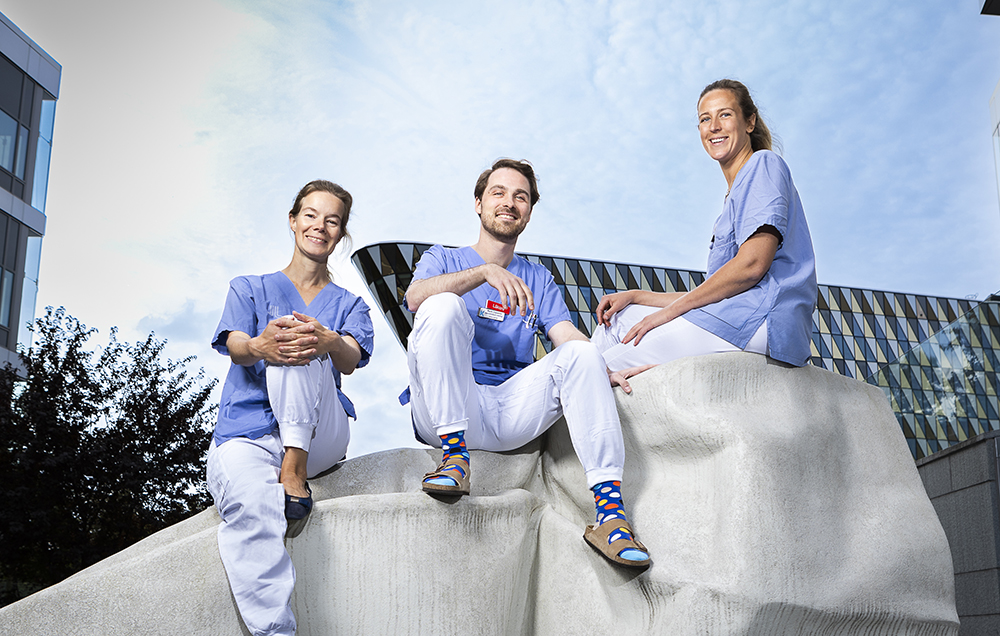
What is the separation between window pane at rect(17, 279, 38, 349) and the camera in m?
20.3

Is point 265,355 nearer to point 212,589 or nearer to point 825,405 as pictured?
point 212,589

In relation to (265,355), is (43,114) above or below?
above

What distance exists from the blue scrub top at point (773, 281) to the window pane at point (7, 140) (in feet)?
68.2

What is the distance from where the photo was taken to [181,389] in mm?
14023

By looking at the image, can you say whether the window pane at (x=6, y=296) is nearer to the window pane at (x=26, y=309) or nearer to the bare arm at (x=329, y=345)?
the window pane at (x=26, y=309)

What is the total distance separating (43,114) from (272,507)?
73.6 feet

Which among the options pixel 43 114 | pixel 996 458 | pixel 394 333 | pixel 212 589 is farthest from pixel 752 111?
pixel 394 333

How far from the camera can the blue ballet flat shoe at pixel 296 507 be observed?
358 centimetres

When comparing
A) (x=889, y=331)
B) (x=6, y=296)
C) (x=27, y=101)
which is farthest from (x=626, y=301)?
(x=889, y=331)

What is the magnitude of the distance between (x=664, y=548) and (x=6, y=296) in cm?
2061

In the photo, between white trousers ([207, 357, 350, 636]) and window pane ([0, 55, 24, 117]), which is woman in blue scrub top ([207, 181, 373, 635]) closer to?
white trousers ([207, 357, 350, 636])

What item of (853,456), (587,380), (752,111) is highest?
(752,111)

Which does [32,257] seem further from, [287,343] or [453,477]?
[453,477]

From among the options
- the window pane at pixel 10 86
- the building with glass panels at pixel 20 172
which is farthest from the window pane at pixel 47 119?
the window pane at pixel 10 86
